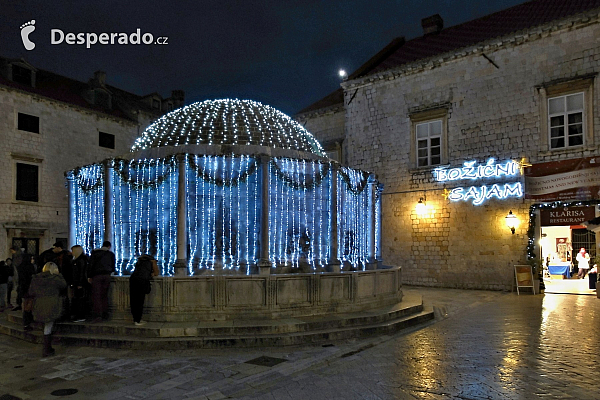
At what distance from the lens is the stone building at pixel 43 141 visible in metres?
24.2

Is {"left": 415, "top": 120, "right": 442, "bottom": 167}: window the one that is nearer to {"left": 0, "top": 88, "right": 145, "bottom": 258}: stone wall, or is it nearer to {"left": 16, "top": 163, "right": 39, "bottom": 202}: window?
{"left": 0, "top": 88, "right": 145, "bottom": 258}: stone wall

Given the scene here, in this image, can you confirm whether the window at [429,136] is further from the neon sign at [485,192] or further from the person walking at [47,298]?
the person walking at [47,298]

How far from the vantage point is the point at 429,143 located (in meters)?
21.1

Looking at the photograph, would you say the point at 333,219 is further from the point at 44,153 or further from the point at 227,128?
the point at 44,153

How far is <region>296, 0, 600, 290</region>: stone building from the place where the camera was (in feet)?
57.0

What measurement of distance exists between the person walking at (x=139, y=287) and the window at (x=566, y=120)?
1525cm

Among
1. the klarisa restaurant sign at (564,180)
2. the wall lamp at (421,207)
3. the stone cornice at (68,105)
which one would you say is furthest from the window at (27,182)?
the klarisa restaurant sign at (564,180)

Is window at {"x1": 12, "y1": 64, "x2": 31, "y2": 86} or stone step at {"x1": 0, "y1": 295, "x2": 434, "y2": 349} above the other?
window at {"x1": 12, "y1": 64, "x2": 31, "y2": 86}

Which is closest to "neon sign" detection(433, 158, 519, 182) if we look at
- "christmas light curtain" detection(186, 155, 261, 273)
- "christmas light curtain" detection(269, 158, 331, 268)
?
"christmas light curtain" detection(269, 158, 331, 268)

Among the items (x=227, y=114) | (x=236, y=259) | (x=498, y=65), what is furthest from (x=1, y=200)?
(x=498, y=65)

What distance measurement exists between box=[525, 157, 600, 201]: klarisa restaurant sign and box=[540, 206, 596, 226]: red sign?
48cm

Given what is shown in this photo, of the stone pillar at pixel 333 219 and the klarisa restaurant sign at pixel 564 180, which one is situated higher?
the klarisa restaurant sign at pixel 564 180

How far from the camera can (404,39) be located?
27719mm

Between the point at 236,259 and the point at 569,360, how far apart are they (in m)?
7.61
